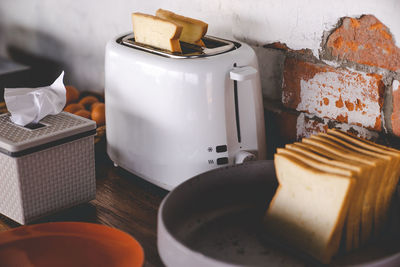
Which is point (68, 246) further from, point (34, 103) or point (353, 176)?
point (353, 176)

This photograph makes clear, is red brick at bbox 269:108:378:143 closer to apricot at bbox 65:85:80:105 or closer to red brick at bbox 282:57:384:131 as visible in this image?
red brick at bbox 282:57:384:131

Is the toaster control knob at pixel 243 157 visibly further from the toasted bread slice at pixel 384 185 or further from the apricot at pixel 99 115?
the apricot at pixel 99 115

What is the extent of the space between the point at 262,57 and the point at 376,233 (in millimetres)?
423

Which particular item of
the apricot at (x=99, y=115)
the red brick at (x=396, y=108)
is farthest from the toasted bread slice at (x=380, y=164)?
the apricot at (x=99, y=115)

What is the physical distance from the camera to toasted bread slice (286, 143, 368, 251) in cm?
65

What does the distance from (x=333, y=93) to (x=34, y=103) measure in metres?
0.53

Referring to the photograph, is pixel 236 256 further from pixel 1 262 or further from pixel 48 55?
pixel 48 55

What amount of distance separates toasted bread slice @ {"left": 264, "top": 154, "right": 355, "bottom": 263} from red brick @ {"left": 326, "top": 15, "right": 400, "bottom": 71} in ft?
0.87

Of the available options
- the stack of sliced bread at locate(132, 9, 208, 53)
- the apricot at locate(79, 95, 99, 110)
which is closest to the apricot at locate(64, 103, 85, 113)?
the apricot at locate(79, 95, 99, 110)

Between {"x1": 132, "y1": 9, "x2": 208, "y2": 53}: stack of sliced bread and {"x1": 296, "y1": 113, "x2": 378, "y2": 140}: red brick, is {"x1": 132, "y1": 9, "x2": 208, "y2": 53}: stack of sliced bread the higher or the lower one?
the higher one

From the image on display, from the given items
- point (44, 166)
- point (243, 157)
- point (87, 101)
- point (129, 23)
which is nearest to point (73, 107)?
point (87, 101)

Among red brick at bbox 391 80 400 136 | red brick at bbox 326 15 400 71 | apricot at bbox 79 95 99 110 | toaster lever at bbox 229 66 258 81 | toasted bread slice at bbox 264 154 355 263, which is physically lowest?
toasted bread slice at bbox 264 154 355 263

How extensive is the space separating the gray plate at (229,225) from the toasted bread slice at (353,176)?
0.09 feet

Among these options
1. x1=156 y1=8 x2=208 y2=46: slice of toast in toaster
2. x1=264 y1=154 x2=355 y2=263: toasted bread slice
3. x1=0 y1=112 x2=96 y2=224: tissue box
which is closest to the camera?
x1=264 y1=154 x2=355 y2=263: toasted bread slice
